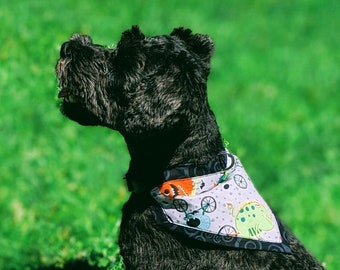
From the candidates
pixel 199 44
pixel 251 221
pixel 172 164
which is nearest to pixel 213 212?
pixel 251 221

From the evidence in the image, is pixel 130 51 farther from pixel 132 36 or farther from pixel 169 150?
pixel 169 150

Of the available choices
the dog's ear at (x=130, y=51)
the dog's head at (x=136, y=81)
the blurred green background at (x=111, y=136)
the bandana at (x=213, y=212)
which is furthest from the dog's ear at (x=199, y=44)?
the blurred green background at (x=111, y=136)

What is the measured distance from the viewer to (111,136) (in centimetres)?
838

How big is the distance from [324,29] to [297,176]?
6.22m

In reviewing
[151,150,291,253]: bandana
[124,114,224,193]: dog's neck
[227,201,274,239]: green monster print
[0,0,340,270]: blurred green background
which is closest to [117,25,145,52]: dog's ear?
[124,114,224,193]: dog's neck

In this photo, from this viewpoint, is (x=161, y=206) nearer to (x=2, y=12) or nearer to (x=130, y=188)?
(x=130, y=188)

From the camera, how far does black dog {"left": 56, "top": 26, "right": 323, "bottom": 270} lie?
4.02 meters

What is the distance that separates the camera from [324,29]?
14.4 m

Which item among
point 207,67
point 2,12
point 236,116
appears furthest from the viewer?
point 236,116

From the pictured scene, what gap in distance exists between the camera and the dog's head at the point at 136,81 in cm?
396

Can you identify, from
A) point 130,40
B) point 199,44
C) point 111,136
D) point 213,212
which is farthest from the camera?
point 111,136

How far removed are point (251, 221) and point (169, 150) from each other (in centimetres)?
59

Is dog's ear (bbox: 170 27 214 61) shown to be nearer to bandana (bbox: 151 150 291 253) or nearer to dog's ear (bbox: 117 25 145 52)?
dog's ear (bbox: 117 25 145 52)

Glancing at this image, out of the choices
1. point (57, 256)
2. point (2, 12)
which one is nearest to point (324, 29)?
point (2, 12)
